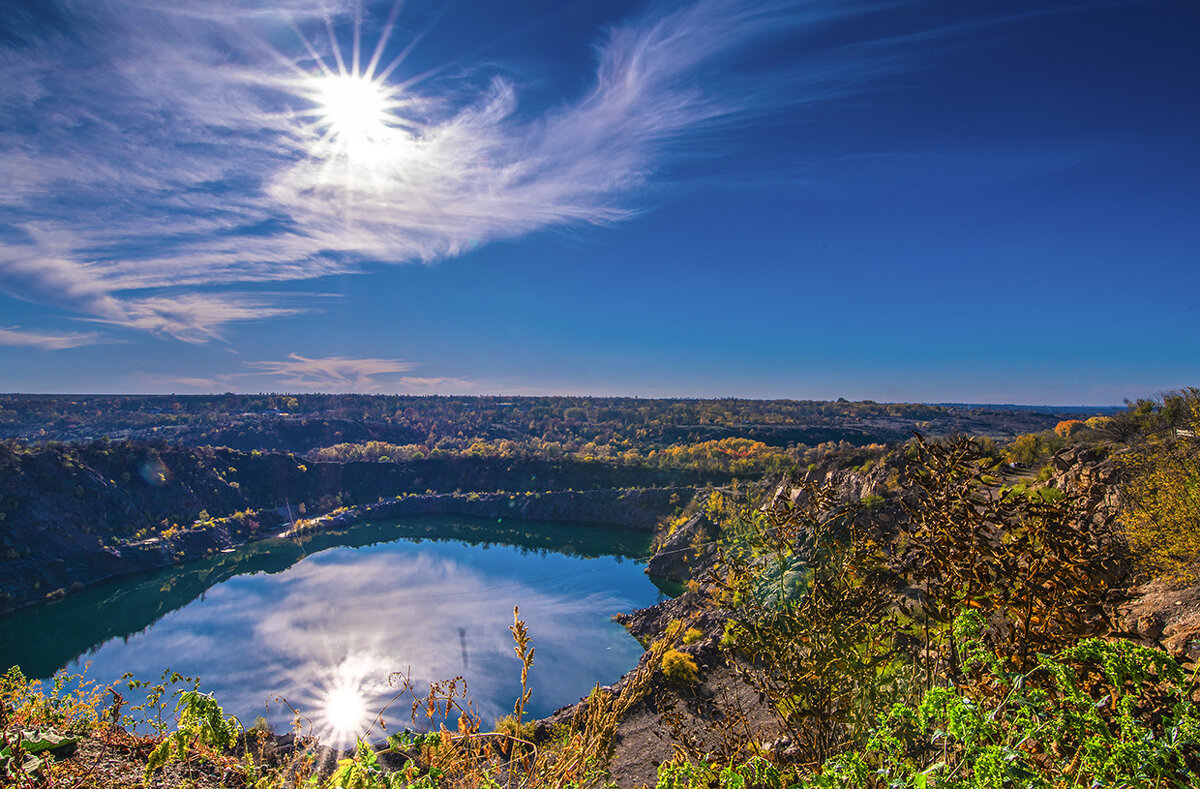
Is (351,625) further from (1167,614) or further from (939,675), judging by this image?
(939,675)

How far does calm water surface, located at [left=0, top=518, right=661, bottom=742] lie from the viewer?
29.2 meters

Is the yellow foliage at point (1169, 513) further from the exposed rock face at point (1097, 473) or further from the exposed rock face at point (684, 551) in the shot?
the exposed rock face at point (684, 551)

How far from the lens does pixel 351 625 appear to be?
39.7 metres

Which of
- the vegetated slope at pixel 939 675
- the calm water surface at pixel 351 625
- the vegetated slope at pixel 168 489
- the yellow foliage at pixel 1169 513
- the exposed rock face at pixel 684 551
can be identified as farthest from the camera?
the vegetated slope at pixel 168 489

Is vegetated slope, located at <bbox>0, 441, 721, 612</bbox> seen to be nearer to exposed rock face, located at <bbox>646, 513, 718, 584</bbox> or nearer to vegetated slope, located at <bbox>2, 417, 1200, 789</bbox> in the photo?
exposed rock face, located at <bbox>646, 513, 718, 584</bbox>

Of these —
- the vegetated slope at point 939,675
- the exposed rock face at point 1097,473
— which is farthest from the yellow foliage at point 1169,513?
the vegetated slope at point 939,675

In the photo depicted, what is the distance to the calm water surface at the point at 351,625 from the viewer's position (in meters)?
29.2

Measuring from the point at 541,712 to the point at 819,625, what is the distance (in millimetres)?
25828

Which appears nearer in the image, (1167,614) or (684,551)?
(1167,614)

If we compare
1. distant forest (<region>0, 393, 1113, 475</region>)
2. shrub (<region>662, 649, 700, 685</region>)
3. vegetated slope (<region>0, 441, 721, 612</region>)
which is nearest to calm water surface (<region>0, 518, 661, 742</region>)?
vegetated slope (<region>0, 441, 721, 612</region>)

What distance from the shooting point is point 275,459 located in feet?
271

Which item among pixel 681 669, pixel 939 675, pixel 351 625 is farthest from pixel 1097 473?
pixel 351 625

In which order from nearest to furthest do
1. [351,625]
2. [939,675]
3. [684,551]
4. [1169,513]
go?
[939,675]
[1169,513]
[351,625]
[684,551]

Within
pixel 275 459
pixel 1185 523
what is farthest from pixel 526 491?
pixel 1185 523
